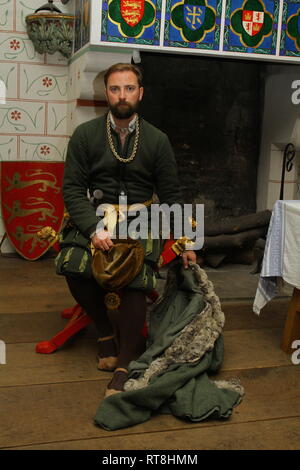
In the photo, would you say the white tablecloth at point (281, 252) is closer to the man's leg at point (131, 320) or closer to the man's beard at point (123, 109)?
the man's leg at point (131, 320)

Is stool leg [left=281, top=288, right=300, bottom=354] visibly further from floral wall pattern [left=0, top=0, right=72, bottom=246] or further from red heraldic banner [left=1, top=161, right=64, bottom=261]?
floral wall pattern [left=0, top=0, right=72, bottom=246]

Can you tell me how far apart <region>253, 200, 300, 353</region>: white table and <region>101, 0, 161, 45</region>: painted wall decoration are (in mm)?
1395

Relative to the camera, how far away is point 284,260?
2.69m

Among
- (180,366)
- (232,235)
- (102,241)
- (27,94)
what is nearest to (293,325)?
(180,366)

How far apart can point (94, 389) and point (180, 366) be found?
34 cm

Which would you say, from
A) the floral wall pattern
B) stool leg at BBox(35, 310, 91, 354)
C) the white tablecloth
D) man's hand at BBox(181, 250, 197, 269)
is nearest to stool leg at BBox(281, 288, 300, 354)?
the white tablecloth

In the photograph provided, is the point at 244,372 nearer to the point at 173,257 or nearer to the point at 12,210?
the point at 173,257

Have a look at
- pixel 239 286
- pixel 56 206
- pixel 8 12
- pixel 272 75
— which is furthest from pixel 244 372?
pixel 8 12

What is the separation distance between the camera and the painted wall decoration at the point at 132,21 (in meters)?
3.43

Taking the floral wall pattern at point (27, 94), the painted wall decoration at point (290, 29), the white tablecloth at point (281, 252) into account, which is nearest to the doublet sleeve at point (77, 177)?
the white tablecloth at point (281, 252)

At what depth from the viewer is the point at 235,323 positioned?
124 inches

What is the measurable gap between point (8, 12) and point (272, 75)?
6.41 ft

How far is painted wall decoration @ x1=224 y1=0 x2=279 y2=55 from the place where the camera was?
143 inches

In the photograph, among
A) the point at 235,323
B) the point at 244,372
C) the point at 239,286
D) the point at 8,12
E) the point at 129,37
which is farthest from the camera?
the point at 8,12
